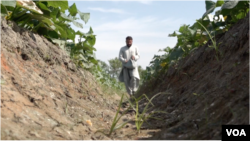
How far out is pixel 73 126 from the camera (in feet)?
7.84

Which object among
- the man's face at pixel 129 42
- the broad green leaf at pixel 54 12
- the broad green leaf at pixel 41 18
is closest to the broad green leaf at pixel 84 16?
the broad green leaf at pixel 54 12

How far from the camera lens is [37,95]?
2615mm

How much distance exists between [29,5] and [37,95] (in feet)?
5.25

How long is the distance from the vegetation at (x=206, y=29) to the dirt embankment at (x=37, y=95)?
1.77 m

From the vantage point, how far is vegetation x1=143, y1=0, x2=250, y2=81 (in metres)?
3.71

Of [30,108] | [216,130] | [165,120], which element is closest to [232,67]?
[165,120]

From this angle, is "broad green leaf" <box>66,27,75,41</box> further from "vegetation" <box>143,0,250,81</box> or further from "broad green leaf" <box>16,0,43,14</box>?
"vegetation" <box>143,0,250,81</box>

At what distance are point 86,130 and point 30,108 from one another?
0.54 meters

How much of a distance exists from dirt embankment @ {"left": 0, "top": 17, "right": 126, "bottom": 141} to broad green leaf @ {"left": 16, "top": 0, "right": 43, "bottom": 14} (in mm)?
318

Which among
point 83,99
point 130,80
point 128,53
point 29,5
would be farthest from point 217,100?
point 130,80

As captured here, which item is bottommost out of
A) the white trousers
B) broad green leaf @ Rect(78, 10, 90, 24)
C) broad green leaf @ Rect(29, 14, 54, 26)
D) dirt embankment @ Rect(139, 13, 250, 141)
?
dirt embankment @ Rect(139, 13, 250, 141)

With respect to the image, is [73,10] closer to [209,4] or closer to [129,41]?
[129,41]

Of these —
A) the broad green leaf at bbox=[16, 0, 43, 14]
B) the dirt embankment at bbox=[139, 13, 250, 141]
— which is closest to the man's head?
the dirt embankment at bbox=[139, 13, 250, 141]

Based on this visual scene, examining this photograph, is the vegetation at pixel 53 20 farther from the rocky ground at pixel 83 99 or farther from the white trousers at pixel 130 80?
the white trousers at pixel 130 80
